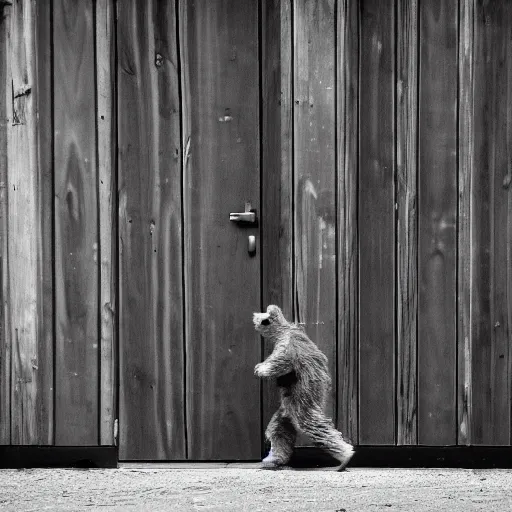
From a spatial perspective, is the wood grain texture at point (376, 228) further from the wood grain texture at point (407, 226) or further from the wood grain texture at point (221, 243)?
the wood grain texture at point (221, 243)

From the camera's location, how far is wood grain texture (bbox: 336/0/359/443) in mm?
4730

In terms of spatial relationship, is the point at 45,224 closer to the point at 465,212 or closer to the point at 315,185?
the point at 315,185

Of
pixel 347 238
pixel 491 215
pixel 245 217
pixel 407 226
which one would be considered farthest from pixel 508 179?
pixel 245 217

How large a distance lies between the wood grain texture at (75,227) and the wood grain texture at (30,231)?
0.05m

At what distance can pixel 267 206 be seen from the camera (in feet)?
15.8

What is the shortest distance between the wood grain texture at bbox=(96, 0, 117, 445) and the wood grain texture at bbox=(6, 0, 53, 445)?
0.25m

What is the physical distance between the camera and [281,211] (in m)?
4.77

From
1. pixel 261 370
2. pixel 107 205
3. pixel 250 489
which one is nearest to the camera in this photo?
pixel 250 489

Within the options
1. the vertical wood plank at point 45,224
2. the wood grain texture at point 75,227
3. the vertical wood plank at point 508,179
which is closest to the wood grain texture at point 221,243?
the wood grain texture at point 75,227

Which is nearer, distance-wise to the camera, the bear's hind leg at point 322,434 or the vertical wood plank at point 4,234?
the bear's hind leg at point 322,434

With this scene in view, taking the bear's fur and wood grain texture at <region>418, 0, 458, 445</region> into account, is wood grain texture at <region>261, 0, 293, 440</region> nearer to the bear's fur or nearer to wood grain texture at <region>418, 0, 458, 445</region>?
the bear's fur

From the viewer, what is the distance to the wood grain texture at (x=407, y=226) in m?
4.73

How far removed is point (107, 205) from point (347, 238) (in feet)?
3.92

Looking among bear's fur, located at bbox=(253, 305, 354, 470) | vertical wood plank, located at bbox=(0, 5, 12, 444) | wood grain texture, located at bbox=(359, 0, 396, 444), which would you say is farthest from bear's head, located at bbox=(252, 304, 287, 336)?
vertical wood plank, located at bbox=(0, 5, 12, 444)
